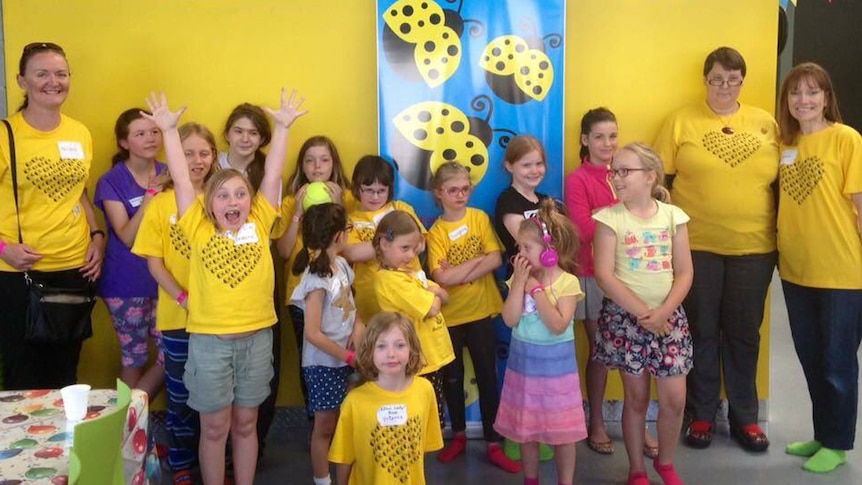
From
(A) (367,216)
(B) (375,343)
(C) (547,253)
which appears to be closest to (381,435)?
(B) (375,343)

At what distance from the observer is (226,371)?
2797 millimetres

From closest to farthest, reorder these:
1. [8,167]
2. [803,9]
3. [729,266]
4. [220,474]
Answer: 1. [220,474]
2. [8,167]
3. [729,266]
4. [803,9]

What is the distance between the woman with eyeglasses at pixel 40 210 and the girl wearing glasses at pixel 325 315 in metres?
1.01

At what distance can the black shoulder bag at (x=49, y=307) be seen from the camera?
3137mm

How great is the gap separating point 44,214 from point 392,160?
1.50m

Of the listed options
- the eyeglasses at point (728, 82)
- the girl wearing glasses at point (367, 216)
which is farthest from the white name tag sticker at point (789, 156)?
the girl wearing glasses at point (367, 216)

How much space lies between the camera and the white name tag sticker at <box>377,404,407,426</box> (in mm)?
2607

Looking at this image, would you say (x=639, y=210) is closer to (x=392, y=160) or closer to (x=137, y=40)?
(x=392, y=160)

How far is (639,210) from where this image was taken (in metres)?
3.04

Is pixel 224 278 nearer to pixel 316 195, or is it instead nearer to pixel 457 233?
pixel 316 195

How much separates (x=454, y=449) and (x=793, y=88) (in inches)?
84.9

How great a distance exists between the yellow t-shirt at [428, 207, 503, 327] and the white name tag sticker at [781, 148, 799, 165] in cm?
130

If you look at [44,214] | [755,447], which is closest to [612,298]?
[755,447]

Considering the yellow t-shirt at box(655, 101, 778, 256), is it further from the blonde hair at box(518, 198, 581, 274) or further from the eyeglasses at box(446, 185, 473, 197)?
the eyeglasses at box(446, 185, 473, 197)
